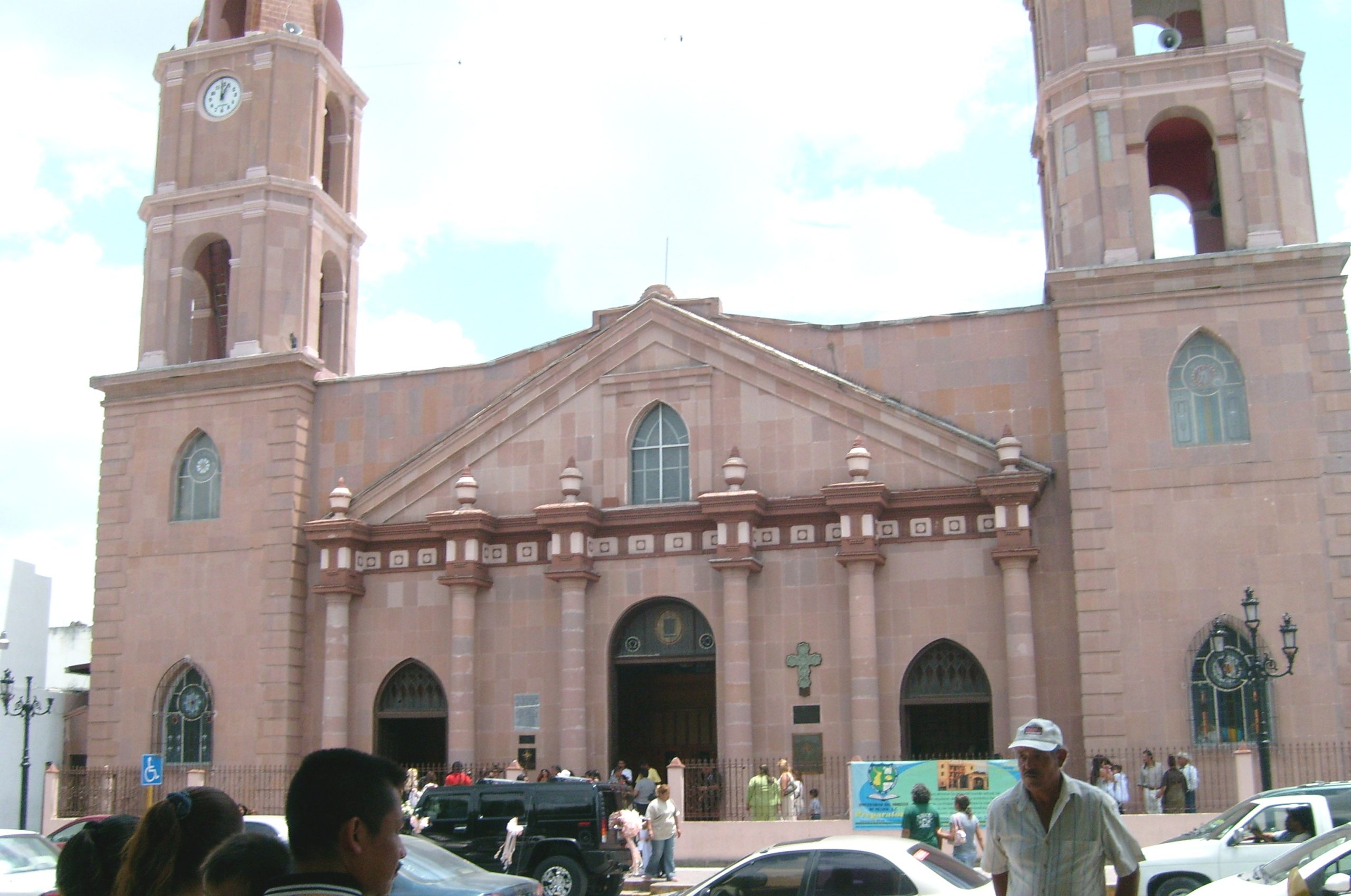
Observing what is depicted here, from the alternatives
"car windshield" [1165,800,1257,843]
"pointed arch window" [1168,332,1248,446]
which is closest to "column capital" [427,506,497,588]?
"pointed arch window" [1168,332,1248,446]

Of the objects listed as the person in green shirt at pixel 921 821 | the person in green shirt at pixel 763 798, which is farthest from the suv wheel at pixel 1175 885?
the person in green shirt at pixel 763 798

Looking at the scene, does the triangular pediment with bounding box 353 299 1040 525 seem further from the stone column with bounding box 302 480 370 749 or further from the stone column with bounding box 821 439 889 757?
the stone column with bounding box 821 439 889 757

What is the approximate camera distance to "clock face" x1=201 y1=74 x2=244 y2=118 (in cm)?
3428

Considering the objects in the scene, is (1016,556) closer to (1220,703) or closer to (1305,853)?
(1220,703)

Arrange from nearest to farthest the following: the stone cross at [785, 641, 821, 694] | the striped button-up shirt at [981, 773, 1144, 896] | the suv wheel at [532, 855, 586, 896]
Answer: the striped button-up shirt at [981, 773, 1144, 896]
the suv wheel at [532, 855, 586, 896]
the stone cross at [785, 641, 821, 694]

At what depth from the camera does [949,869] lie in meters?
12.4

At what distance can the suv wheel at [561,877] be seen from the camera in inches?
760

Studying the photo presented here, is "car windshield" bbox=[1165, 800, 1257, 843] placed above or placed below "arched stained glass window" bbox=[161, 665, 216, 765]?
below

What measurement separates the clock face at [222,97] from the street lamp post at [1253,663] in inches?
997

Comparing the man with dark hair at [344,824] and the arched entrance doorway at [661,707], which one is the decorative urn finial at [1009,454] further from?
the man with dark hair at [344,824]

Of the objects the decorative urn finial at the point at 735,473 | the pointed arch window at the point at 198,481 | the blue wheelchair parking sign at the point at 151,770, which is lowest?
the blue wheelchair parking sign at the point at 151,770

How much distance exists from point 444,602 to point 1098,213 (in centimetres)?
1585

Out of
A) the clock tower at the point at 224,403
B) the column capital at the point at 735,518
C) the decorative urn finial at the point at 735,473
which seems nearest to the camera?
the column capital at the point at 735,518

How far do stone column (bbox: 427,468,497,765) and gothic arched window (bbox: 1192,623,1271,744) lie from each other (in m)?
14.2
